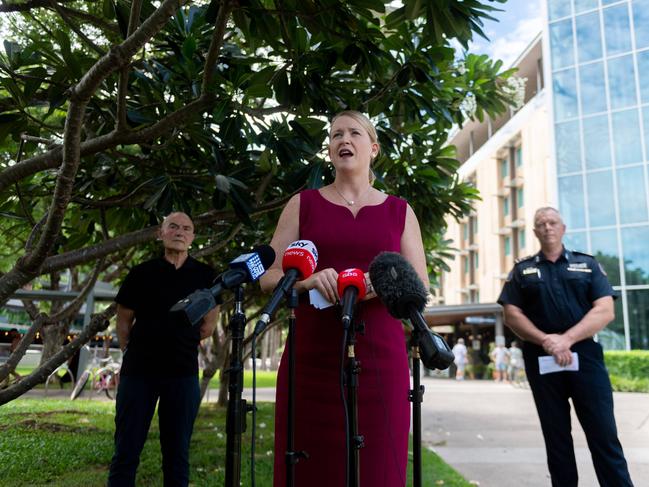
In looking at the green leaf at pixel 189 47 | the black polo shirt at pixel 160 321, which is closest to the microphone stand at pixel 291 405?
the black polo shirt at pixel 160 321

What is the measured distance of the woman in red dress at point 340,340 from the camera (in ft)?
7.00

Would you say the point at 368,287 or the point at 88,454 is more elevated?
the point at 368,287

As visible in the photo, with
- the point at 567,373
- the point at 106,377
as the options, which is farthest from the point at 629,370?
the point at 567,373

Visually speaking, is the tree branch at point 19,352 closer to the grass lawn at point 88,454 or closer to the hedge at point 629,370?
the grass lawn at point 88,454

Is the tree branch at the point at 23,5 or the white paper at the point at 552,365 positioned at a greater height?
the tree branch at the point at 23,5

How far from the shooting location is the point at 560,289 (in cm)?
402

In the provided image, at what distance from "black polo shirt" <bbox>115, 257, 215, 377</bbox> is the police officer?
2.23 m

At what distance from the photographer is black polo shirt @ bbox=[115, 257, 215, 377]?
3.90 m

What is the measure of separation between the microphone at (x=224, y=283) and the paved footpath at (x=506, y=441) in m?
4.49

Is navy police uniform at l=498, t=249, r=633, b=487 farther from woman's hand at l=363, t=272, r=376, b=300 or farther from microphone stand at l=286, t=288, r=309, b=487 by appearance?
microphone stand at l=286, t=288, r=309, b=487

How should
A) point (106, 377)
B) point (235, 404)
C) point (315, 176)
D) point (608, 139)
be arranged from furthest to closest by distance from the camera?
point (608, 139)
point (106, 377)
point (315, 176)
point (235, 404)

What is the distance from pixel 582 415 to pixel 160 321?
2.82 m

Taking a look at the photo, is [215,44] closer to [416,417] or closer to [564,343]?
[416,417]

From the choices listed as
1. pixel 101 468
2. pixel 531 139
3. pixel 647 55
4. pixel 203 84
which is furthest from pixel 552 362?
pixel 531 139
